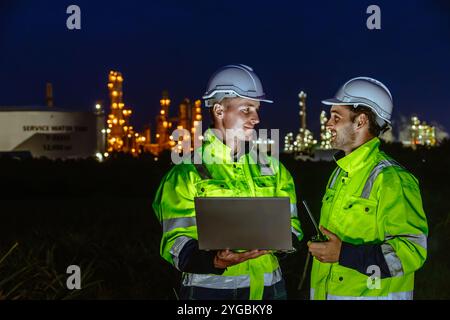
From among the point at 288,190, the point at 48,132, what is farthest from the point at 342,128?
the point at 48,132

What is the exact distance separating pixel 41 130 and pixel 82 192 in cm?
3153

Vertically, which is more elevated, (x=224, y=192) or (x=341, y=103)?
(x=341, y=103)

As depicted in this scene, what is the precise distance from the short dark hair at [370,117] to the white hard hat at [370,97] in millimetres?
24

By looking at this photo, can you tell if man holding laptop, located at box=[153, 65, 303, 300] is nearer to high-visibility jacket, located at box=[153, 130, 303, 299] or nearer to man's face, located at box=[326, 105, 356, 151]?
high-visibility jacket, located at box=[153, 130, 303, 299]

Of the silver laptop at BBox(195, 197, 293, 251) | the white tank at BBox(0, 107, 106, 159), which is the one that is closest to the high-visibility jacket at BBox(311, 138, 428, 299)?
the silver laptop at BBox(195, 197, 293, 251)

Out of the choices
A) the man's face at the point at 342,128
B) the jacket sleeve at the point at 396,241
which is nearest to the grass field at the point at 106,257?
the man's face at the point at 342,128

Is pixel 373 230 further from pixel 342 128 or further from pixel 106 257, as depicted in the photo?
pixel 106 257

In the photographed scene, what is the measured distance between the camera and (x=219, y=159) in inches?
204

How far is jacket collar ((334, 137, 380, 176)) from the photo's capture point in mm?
5152

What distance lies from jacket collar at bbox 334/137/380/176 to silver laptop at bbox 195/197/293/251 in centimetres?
91

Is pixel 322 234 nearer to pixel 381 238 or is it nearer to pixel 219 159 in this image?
pixel 381 238

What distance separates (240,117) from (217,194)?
2.01 feet

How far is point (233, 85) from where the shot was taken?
5375 mm

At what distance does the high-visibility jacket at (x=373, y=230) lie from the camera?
15.6ft
